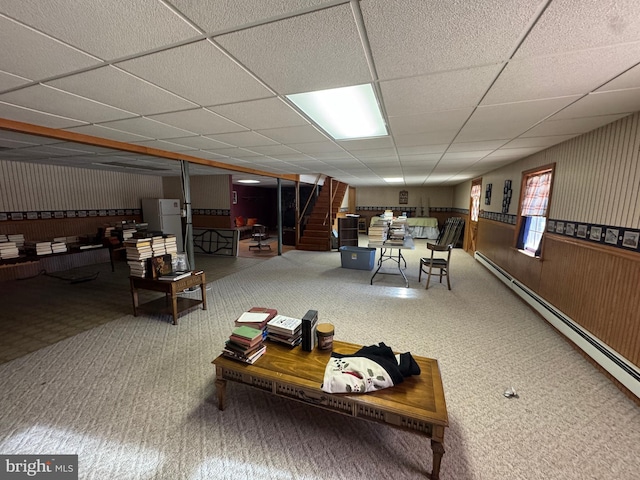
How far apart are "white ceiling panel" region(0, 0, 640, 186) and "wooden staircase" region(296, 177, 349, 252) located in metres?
5.61

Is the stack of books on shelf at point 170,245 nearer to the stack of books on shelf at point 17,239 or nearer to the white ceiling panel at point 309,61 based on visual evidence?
the white ceiling panel at point 309,61

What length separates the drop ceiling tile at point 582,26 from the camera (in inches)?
40.4

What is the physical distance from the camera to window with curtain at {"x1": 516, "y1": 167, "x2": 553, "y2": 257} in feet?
12.3

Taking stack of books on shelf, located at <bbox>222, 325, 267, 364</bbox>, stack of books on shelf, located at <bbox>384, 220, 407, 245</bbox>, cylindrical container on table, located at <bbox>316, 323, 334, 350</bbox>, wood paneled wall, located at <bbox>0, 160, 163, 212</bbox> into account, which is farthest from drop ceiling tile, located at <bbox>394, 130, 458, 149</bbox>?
wood paneled wall, located at <bbox>0, 160, 163, 212</bbox>

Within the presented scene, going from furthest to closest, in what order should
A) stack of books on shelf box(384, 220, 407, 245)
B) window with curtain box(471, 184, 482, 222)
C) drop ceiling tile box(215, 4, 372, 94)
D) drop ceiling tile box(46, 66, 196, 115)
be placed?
window with curtain box(471, 184, 482, 222) < stack of books on shelf box(384, 220, 407, 245) < drop ceiling tile box(46, 66, 196, 115) < drop ceiling tile box(215, 4, 372, 94)

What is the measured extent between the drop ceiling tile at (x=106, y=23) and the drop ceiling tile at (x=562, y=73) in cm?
181

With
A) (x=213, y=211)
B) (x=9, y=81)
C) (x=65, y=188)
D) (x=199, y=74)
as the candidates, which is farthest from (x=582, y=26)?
(x=65, y=188)

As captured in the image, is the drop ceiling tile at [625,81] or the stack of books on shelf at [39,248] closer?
the drop ceiling tile at [625,81]

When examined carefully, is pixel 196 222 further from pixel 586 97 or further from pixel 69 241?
pixel 586 97

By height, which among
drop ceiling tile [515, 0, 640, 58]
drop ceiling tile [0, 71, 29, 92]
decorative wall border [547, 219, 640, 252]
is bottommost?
decorative wall border [547, 219, 640, 252]

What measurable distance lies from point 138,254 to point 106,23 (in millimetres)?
2752

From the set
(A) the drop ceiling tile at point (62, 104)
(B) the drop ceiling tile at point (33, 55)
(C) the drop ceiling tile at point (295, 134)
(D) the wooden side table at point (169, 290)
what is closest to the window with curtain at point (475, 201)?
(C) the drop ceiling tile at point (295, 134)

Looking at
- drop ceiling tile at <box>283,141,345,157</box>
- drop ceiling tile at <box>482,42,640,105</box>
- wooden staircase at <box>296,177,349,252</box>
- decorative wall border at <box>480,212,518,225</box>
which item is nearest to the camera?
drop ceiling tile at <box>482,42,640,105</box>

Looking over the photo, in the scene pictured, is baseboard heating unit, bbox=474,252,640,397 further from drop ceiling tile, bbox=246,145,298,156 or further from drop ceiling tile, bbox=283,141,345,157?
drop ceiling tile, bbox=246,145,298,156
